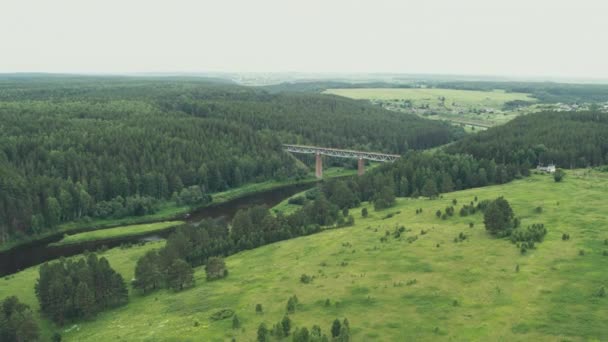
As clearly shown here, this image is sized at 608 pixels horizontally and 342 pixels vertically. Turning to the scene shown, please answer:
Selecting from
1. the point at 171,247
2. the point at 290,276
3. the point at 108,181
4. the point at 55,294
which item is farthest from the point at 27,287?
the point at 108,181

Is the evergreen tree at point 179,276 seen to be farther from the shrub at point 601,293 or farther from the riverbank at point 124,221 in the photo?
the riverbank at point 124,221

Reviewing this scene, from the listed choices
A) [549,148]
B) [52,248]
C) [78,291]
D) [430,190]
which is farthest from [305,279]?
[549,148]

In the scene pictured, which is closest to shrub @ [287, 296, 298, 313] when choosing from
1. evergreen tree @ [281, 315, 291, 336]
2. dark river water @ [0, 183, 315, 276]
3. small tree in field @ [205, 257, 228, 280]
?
evergreen tree @ [281, 315, 291, 336]

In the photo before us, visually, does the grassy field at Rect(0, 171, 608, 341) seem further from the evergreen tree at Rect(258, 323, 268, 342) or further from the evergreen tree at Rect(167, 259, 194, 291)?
the evergreen tree at Rect(258, 323, 268, 342)

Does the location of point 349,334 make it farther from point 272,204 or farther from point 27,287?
point 272,204

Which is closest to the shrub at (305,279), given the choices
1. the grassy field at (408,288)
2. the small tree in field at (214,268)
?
the grassy field at (408,288)

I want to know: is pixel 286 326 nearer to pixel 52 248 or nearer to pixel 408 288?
pixel 408 288

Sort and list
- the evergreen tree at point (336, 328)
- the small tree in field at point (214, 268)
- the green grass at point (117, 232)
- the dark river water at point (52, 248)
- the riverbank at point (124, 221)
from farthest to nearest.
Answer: the riverbank at point (124, 221) → the green grass at point (117, 232) → the dark river water at point (52, 248) → the small tree in field at point (214, 268) → the evergreen tree at point (336, 328)
